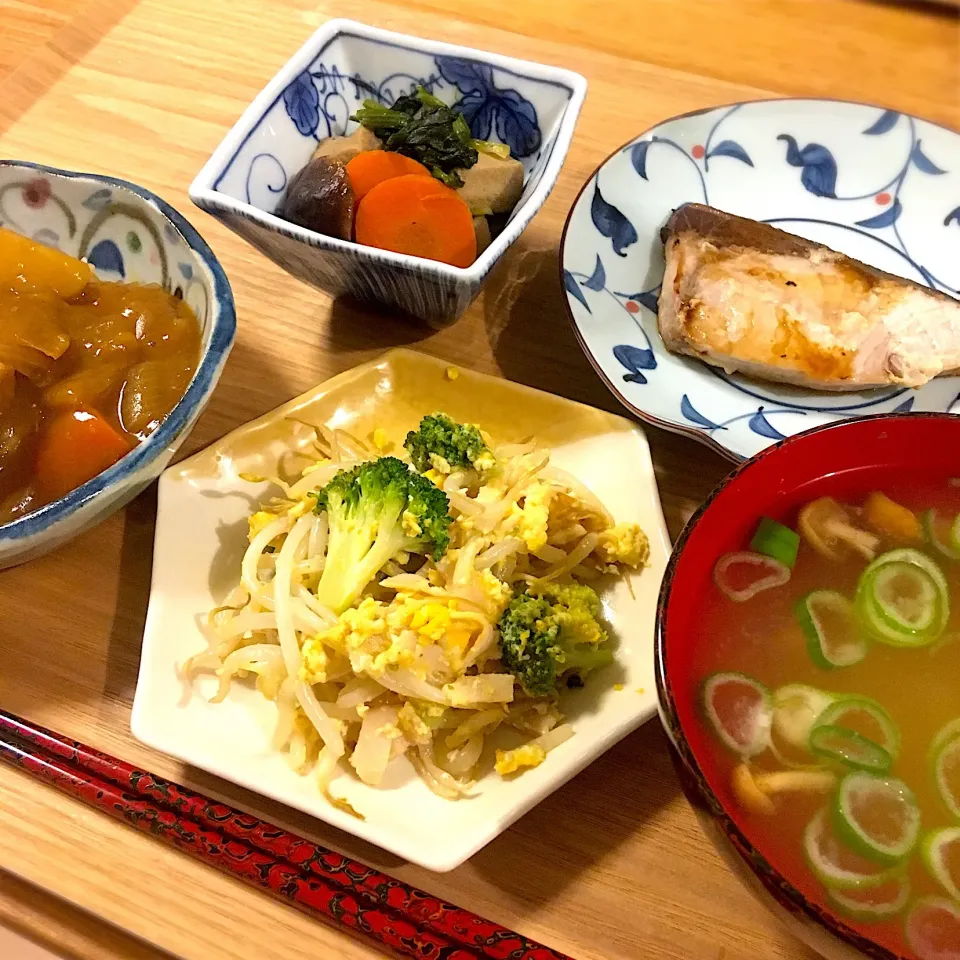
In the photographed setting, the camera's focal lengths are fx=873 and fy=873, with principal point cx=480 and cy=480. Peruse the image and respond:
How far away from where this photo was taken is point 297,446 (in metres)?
1.34

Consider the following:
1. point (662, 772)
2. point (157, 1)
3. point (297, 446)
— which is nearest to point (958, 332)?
point (662, 772)

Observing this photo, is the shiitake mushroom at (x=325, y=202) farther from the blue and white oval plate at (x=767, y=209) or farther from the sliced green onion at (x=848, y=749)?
the sliced green onion at (x=848, y=749)

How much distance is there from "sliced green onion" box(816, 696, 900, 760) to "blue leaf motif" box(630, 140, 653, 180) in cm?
106

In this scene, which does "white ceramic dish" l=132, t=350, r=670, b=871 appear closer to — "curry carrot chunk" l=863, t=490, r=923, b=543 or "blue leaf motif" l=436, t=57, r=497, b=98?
"curry carrot chunk" l=863, t=490, r=923, b=543

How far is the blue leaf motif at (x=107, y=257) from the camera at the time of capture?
1424 millimetres

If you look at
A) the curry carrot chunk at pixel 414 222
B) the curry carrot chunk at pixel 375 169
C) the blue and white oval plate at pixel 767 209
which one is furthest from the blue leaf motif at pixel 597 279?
the curry carrot chunk at pixel 375 169

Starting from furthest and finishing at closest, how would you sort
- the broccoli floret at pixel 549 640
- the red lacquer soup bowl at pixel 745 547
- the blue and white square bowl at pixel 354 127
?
the blue and white square bowl at pixel 354 127
the broccoli floret at pixel 549 640
the red lacquer soup bowl at pixel 745 547

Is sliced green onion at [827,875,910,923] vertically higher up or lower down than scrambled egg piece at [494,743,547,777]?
higher up

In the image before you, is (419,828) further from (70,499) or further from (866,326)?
(866,326)

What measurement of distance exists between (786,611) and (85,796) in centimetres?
88

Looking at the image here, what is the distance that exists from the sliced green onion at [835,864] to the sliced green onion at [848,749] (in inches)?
2.6

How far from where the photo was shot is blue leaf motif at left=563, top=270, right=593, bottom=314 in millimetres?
1406

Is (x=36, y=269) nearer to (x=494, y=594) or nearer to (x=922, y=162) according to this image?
(x=494, y=594)

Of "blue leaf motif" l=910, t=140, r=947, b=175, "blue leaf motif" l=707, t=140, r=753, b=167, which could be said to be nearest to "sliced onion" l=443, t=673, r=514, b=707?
"blue leaf motif" l=707, t=140, r=753, b=167
